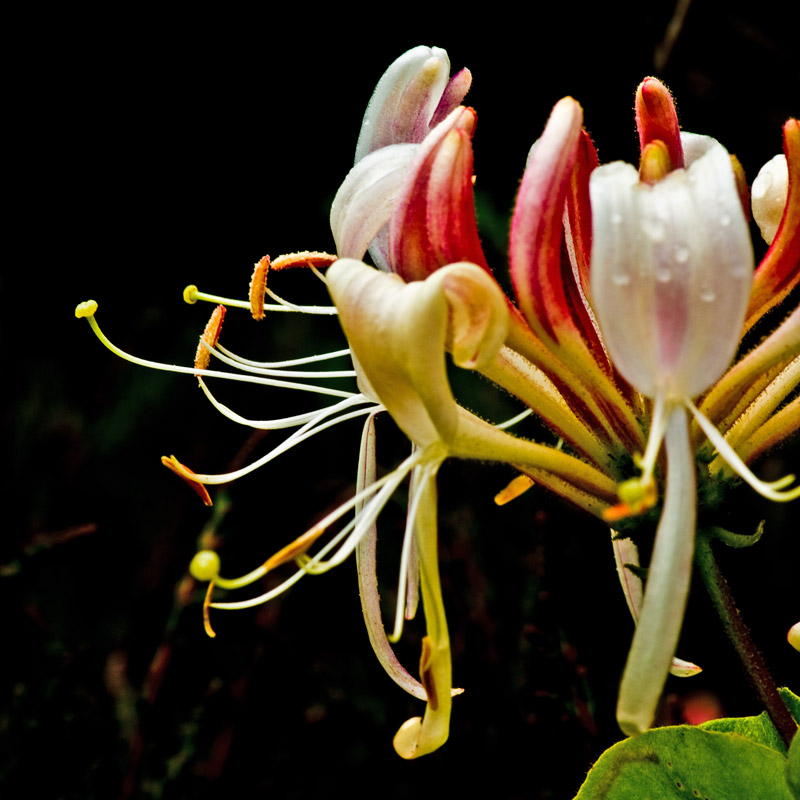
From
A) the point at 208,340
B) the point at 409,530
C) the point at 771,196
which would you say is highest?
the point at 771,196

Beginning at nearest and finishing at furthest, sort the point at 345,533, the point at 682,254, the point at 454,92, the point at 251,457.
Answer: the point at 682,254 → the point at 345,533 → the point at 454,92 → the point at 251,457

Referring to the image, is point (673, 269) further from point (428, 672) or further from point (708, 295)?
point (428, 672)

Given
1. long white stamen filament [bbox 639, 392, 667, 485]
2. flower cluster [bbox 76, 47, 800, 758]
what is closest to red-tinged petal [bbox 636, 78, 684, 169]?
flower cluster [bbox 76, 47, 800, 758]

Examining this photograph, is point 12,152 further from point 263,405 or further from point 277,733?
point 277,733

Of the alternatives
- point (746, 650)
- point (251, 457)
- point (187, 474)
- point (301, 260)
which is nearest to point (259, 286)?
point (301, 260)

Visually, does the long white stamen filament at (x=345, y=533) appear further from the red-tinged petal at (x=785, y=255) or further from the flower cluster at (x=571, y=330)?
the red-tinged petal at (x=785, y=255)

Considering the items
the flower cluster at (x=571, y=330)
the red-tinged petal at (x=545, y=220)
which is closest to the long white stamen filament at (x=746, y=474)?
the flower cluster at (x=571, y=330)

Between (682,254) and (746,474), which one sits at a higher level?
(682,254)
